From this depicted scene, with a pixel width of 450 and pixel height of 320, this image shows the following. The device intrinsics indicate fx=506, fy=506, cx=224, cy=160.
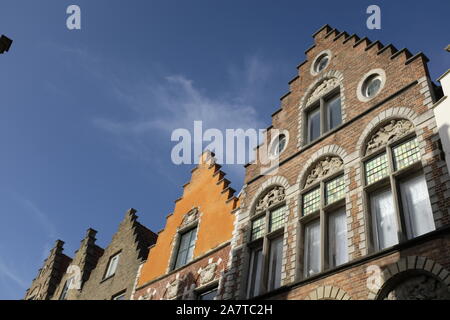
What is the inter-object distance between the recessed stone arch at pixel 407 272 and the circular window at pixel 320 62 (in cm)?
791

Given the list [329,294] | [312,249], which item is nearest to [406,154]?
[312,249]

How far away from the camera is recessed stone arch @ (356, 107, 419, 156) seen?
11.1 meters

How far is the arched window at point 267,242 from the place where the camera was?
12.2 meters

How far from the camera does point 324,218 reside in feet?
37.7

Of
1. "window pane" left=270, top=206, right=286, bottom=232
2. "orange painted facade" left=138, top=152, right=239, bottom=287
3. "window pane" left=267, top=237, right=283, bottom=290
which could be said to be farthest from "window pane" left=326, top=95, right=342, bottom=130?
"orange painted facade" left=138, top=152, right=239, bottom=287

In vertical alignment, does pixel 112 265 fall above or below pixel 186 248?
above

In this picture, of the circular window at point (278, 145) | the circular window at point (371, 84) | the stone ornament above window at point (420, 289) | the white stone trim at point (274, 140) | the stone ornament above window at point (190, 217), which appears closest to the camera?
the stone ornament above window at point (420, 289)

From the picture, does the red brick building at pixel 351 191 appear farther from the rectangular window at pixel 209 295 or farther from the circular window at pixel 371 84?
the rectangular window at pixel 209 295

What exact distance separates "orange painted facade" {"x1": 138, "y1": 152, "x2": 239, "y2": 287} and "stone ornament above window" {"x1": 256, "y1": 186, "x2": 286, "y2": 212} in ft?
4.58

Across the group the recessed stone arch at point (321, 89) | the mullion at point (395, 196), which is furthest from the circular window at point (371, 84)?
the mullion at point (395, 196)

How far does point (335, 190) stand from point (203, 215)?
19.8 ft

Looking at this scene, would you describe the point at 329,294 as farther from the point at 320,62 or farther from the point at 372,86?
the point at 320,62

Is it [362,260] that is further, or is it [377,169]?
[377,169]
